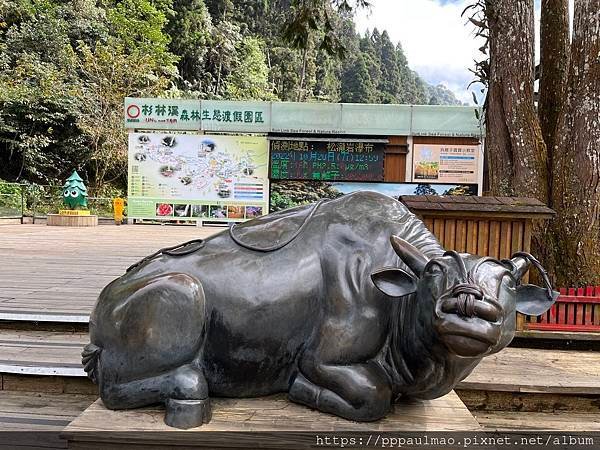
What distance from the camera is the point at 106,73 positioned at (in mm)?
19516

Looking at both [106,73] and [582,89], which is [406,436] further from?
[106,73]

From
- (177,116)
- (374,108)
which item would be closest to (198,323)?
(374,108)

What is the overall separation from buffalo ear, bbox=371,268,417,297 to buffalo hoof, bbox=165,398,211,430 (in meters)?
0.60

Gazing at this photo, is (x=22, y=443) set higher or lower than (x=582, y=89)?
lower

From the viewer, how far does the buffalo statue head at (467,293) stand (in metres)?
1.25

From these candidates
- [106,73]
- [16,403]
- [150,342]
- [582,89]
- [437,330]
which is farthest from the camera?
→ [106,73]

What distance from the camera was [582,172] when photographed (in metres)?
4.23

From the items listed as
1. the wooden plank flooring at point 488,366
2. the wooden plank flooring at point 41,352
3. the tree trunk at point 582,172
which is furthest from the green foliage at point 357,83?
the wooden plank flooring at point 41,352

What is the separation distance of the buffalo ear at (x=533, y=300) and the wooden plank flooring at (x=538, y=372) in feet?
4.85

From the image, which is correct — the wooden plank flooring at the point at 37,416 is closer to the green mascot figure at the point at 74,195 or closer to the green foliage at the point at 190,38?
the green mascot figure at the point at 74,195

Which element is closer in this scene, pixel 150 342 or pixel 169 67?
pixel 150 342

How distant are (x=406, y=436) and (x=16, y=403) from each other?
6.30ft

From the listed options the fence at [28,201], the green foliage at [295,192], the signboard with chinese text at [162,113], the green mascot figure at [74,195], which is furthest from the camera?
the fence at [28,201]

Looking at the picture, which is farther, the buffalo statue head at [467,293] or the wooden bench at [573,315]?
the wooden bench at [573,315]
